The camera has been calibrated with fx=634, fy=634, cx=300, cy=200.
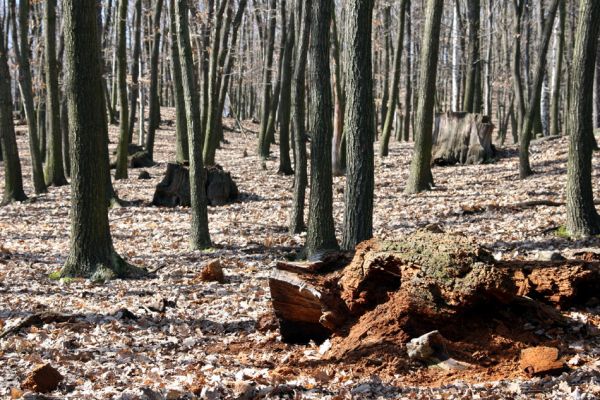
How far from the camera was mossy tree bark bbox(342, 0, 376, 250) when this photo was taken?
7953 millimetres

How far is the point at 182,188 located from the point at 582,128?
9184mm

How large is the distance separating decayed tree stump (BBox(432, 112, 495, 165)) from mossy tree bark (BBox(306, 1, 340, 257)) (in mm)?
9529

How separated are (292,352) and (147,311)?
2.22 m

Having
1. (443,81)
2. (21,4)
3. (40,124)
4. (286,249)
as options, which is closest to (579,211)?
(286,249)

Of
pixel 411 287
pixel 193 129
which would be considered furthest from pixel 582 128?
pixel 193 129

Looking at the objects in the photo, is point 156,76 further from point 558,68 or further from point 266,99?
point 558,68

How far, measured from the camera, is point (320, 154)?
9.08 meters

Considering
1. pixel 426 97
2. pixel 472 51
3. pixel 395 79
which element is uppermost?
pixel 472 51

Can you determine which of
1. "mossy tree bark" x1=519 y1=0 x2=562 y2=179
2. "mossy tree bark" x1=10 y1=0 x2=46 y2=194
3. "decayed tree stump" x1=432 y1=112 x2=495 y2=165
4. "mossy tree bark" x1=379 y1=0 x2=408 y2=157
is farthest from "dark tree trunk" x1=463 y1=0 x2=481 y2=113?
"mossy tree bark" x1=10 y1=0 x2=46 y2=194

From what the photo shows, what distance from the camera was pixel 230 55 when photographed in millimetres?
22500

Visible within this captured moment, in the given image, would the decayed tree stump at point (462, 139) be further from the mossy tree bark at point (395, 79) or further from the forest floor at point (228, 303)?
the mossy tree bark at point (395, 79)

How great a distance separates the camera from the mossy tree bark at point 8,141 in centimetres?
1520

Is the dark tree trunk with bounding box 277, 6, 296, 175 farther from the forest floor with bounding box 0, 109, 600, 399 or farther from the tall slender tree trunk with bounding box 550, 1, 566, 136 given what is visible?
the tall slender tree trunk with bounding box 550, 1, 566, 136

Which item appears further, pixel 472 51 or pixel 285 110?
pixel 472 51
